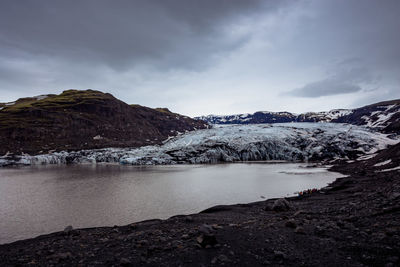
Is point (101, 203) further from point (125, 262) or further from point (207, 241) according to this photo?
point (207, 241)

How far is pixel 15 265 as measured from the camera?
22.1 feet

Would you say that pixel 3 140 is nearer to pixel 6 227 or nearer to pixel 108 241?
pixel 6 227

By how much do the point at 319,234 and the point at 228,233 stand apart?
2.83 m

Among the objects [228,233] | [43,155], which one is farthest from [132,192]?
[43,155]

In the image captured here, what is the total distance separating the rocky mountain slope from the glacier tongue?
9.47 meters

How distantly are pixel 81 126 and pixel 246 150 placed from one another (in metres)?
60.3

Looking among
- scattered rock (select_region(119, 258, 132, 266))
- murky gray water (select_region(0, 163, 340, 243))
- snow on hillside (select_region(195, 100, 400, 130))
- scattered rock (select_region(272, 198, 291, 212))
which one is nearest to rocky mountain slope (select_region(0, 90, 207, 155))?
murky gray water (select_region(0, 163, 340, 243))

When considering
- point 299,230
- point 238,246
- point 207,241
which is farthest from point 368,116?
point 207,241

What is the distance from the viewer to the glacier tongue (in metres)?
55.8

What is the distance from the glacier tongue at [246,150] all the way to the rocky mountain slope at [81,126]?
31.1 ft

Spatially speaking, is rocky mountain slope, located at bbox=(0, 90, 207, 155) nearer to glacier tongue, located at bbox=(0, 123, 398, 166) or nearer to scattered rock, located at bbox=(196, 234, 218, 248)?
glacier tongue, located at bbox=(0, 123, 398, 166)

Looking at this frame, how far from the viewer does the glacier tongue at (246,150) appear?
55.8 meters

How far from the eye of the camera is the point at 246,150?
6106 centimetres

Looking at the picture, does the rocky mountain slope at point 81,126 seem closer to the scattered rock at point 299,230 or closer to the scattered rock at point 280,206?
the scattered rock at point 280,206
